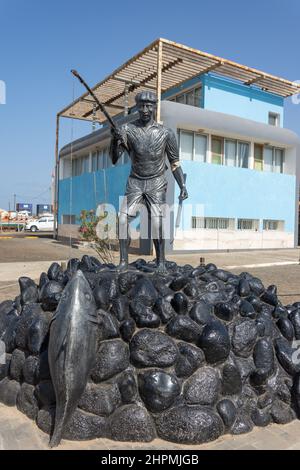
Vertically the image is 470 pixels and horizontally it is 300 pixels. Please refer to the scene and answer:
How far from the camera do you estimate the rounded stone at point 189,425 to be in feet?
10.2

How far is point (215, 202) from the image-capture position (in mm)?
17312

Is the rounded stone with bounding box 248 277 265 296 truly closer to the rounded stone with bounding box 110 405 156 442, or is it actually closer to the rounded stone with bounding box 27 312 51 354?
the rounded stone with bounding box 110 405 156 442

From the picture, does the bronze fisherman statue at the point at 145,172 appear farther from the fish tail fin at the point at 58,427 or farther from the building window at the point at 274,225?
the building window at the point at 274,225

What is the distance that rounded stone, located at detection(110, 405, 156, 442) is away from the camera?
315 centimetres

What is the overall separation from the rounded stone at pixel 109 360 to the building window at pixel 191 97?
57.0ft

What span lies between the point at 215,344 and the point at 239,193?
15.2 m

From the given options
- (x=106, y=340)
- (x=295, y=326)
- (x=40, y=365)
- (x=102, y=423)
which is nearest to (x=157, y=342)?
(x=106, y=340)

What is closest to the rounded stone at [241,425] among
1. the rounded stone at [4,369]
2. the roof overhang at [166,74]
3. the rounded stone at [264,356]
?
the rounded stone at [264,356]

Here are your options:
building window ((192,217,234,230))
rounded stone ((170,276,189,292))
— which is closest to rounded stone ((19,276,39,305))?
rounded stone ((170,276,189,292))

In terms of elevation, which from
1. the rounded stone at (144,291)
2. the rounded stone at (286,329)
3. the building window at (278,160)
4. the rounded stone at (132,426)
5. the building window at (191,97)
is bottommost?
the rounded stone at (132,426)

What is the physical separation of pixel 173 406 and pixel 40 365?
1.16 meters

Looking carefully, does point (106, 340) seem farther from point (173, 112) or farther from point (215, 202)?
point (215, 202)

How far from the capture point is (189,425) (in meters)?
3.14

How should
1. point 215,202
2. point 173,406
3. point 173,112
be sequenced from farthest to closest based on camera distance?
point 215,202 < point 173,112 < point 173,406
